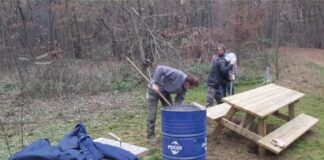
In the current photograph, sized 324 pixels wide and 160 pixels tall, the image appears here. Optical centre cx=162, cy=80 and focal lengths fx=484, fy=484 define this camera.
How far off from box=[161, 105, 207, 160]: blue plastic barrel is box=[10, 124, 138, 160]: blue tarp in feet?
5.24

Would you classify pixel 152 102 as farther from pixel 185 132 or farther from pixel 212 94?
pixel 212 94

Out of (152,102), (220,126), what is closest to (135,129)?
(152,102)

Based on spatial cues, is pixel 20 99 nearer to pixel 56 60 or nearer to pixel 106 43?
pixel 56 60

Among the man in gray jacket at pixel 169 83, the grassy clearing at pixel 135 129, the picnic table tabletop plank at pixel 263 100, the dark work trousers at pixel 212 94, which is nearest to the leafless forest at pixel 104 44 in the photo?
the grassy clearing at pixel 135 129

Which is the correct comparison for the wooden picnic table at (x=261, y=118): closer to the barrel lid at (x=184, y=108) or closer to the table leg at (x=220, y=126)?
the table leg at (x=220, y=126)

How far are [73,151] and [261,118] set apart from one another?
3833mm

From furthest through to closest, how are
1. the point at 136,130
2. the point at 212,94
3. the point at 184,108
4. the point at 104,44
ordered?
the point at 104,44 < the point at 212,94 < the point at 136,130 < the point at 184,108

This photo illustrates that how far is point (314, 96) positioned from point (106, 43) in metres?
9.65

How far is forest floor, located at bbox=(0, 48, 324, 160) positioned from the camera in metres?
7.68

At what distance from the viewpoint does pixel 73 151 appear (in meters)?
4.12

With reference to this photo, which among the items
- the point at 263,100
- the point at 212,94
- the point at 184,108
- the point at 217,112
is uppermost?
the point at 184,108

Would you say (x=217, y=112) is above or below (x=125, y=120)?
above

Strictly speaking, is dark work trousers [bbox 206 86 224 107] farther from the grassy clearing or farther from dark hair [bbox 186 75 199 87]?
dark hair [bbox 186 75 199 87]

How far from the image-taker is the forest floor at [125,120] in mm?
7676
